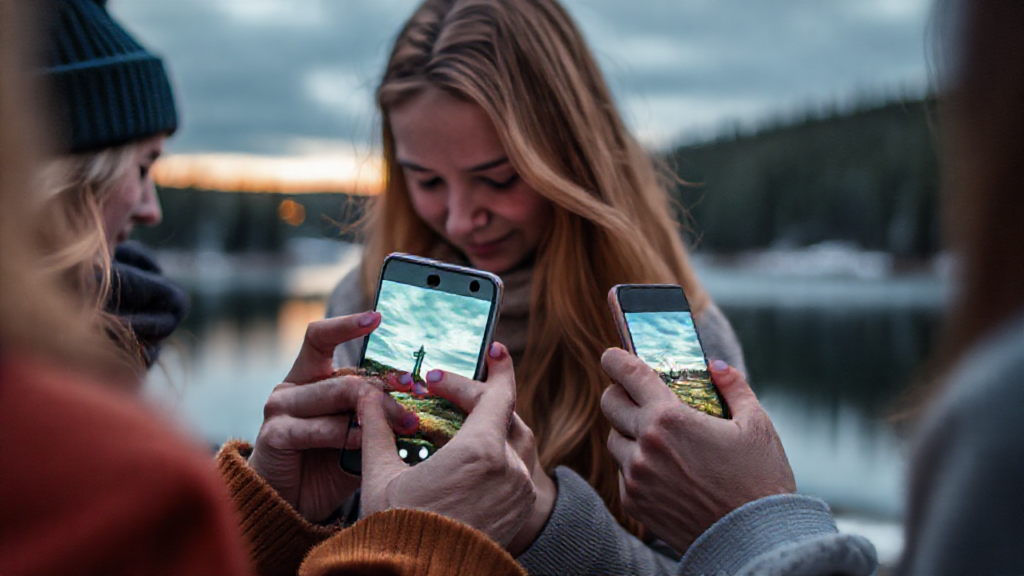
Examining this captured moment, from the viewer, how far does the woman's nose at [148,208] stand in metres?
2.39

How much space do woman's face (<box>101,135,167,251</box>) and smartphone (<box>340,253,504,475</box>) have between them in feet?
3.15

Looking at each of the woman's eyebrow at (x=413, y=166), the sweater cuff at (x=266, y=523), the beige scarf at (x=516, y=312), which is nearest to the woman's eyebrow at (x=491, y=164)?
the woman's eyebrow at (x=413, y=166)

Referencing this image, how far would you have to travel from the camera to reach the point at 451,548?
1.22m

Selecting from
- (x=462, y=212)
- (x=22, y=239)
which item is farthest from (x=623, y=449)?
(x=22, y=239)

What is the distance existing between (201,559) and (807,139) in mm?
35759

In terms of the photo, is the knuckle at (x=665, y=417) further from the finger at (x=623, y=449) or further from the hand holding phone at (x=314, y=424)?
the hand holding phone at (x=314, y=424)

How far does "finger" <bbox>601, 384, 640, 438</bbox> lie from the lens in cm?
150

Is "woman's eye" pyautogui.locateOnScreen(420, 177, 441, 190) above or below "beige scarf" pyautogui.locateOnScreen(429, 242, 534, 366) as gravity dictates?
above

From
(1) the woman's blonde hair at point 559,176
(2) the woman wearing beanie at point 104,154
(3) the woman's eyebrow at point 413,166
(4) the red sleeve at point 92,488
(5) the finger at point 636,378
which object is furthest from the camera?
(3) the woman's eyebrow at point 413,166

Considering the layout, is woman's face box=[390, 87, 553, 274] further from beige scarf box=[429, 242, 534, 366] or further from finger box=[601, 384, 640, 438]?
finger box=[601, 384, 640, 438]

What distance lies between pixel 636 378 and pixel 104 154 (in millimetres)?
1681

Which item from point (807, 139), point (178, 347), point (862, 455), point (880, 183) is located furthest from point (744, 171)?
point (178, 347)

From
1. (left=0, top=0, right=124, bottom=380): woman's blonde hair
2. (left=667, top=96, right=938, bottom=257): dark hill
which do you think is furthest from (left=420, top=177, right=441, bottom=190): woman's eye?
(left=667, top=96, right=938, bottom=257): dark hill

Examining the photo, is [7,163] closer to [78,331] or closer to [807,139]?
[78,331]
